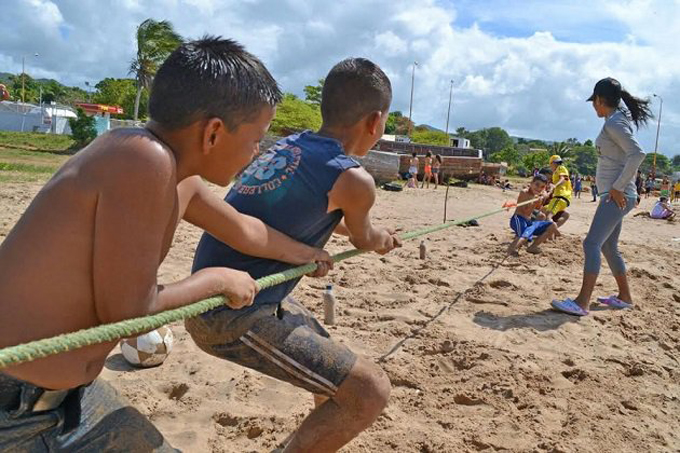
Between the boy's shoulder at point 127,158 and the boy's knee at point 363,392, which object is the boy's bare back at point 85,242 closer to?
the boy's shoulder at point 127,158

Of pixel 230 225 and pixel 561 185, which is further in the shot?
pixel 561 185

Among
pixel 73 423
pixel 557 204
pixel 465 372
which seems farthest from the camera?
pixel 557 204

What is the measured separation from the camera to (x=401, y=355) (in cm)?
418

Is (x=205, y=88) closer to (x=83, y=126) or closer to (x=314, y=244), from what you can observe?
(x=314, y=244)

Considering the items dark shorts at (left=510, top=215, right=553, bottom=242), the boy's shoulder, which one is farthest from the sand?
the boy's shoulder

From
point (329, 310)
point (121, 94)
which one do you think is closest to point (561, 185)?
point (329, 310)

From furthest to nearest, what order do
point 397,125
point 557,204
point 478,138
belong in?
point 478,138 → point 397,125 → point 557,204

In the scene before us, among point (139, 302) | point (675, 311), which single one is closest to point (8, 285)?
point (139, 302)

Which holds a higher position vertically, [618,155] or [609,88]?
[609,88]

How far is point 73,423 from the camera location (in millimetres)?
1665

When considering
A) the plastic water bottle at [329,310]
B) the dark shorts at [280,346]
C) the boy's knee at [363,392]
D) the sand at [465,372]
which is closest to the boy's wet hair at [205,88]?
the dark shorts at [280,346]

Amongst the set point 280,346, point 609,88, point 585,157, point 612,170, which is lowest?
point 280,346

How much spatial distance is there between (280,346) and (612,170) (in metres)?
4.57

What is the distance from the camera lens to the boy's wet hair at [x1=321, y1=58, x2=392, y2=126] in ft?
8.52
